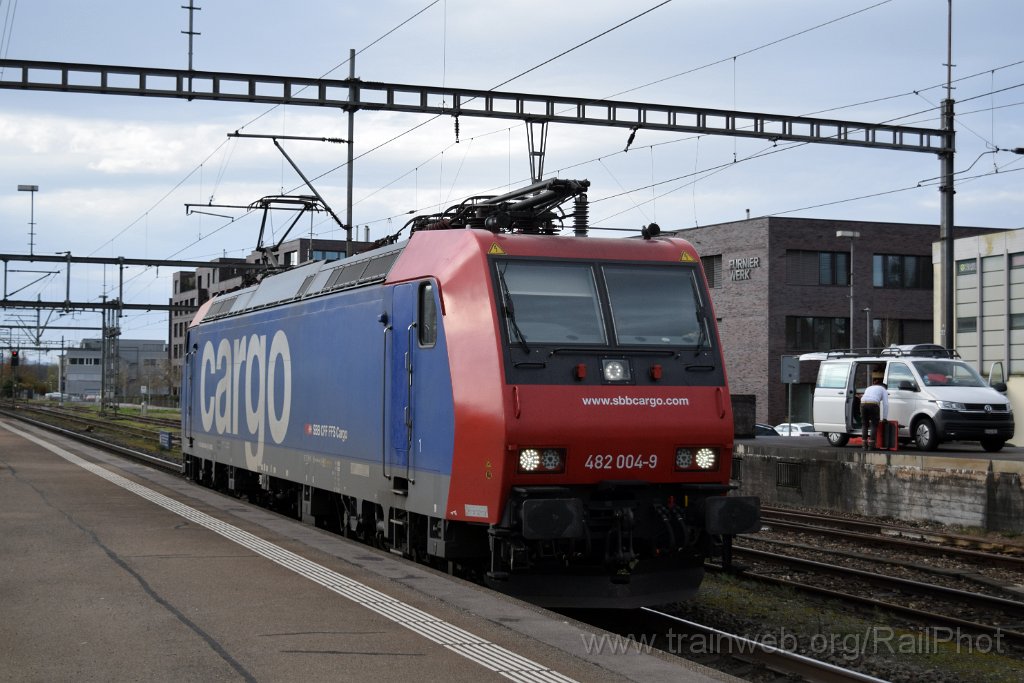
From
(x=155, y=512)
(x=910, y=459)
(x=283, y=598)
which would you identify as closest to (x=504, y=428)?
(x=283, y=598)

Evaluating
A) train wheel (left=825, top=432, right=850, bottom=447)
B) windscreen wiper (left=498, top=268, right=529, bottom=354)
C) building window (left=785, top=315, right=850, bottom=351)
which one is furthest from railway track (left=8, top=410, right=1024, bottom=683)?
building window (left=785, top=315, right=850, bottom=351)

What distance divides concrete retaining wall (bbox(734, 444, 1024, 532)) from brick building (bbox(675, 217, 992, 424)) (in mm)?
29374

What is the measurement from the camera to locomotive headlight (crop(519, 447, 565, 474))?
9.84m

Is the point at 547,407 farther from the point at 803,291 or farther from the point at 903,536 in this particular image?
the point at 803,291

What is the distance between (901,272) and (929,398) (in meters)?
36.2

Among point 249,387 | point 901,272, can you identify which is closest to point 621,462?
point 249,387

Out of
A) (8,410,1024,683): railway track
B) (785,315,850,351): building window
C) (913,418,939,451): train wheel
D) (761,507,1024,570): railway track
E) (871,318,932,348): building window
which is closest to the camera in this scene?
(8,410,1024,683): railway track

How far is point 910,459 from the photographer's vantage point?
19703 millimetres

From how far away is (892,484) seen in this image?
20.1 meters

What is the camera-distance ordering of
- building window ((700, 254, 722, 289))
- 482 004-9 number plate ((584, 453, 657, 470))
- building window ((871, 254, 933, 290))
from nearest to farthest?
482 004-9 number plate ((584, 453, 657, 470)) < building window ((871, 254, 933, 290)) < building window ((700, 254, 722, 289))

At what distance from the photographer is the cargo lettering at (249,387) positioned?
Answer: 16250 mm

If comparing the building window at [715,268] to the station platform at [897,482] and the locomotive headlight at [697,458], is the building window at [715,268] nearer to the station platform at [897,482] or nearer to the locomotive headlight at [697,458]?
the station platform at [897,482]

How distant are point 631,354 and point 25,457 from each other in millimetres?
22717

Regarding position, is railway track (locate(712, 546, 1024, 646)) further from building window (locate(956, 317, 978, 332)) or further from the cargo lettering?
building window (locate(956, 317, 978, 332))
